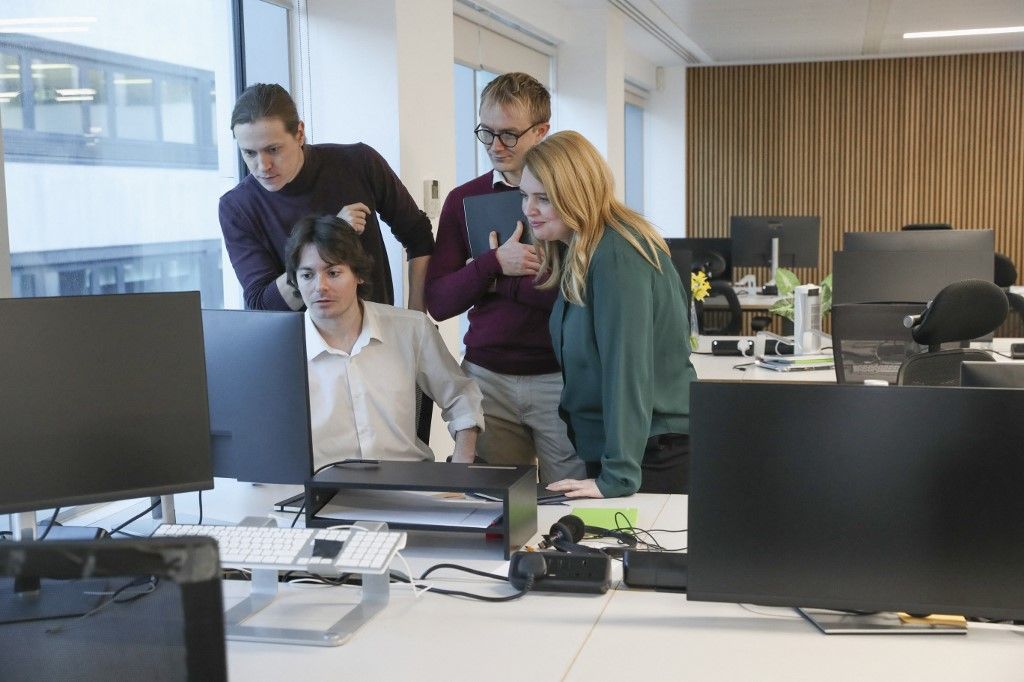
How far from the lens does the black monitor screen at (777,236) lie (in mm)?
8117

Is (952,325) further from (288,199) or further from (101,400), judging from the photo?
(101,400)

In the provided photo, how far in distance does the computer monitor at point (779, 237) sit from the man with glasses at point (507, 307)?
17.7 feet

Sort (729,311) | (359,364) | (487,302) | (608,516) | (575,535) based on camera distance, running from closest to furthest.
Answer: (575,535)
(608,516)
(359,364)
(487,302)
(729,311)

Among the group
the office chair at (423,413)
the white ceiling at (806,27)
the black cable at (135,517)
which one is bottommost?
the black cable at (135,517)

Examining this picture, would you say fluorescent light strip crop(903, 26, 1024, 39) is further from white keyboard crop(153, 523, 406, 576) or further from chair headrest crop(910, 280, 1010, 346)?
white keyboard crop(153, 523, 406, 576)

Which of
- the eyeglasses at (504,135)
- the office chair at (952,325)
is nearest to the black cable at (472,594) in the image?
the eyeglasses at (504,135)

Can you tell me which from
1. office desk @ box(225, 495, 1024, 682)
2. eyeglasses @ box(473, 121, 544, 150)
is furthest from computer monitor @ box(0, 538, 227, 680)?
eyeglasses @ box(473, 121, 544, 150)

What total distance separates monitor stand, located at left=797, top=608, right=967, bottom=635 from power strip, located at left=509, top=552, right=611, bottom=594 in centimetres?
36

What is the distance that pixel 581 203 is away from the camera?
244 cm

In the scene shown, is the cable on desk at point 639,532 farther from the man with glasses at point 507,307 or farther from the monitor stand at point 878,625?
the man with glasses at point 507,307

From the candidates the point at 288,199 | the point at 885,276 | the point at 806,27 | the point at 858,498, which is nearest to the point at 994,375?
the point at 858,498

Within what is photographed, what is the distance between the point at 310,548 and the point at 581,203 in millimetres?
1033

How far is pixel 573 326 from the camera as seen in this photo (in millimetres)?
2510

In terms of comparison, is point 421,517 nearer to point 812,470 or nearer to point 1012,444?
point 812,470
